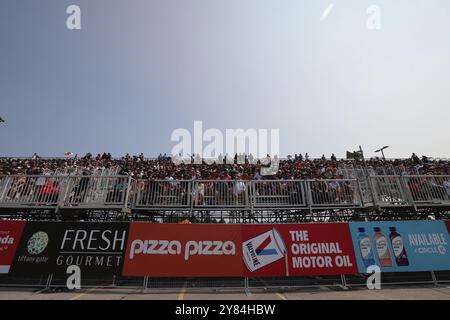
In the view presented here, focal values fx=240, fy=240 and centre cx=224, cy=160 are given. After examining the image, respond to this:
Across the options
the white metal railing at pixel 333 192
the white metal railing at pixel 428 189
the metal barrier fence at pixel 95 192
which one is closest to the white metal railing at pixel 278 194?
the white metal railing at pixel 333 192

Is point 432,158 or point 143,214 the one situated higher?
point 432,158

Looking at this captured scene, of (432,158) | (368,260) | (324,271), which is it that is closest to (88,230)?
(324,271)

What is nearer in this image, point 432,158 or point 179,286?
point 179,286

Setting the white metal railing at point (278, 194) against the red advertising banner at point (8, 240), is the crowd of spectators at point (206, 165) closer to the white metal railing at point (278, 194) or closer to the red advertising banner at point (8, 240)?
the white metal railing at point (278, 194)

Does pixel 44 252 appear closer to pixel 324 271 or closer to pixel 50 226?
pixel 50 226

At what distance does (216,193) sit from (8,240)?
7.81 m

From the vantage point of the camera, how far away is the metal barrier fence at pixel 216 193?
9.92 m

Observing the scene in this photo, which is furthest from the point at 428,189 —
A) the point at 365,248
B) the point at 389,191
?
the point at 365,248

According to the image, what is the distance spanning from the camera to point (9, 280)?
28.8 ft

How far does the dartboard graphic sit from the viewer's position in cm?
847

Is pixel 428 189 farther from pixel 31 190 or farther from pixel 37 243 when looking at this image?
pixel 31 190
